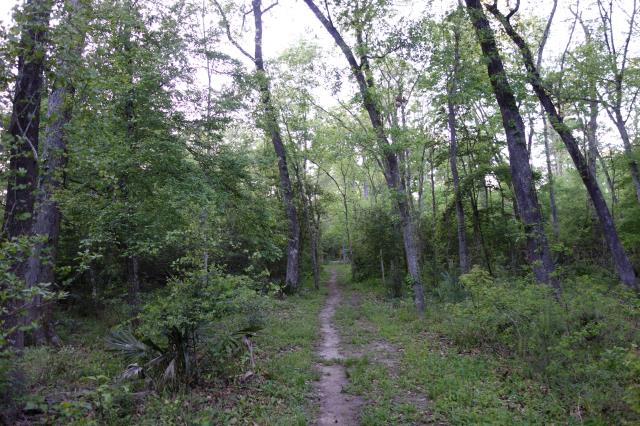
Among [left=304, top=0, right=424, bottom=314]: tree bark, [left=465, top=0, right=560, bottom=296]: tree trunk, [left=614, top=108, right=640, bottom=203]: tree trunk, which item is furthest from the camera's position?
[left=614, top=108, right=640, bottom=203]: tree trunk

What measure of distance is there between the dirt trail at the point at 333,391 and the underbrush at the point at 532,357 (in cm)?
120

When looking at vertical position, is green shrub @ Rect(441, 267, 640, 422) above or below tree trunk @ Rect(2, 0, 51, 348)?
below

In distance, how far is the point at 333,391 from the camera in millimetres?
6637

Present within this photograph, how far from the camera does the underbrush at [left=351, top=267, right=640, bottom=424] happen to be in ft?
17.2

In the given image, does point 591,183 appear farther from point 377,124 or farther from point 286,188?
point 286,188

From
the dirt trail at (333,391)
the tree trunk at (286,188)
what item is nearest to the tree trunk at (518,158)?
the dirt trail at (333,391)

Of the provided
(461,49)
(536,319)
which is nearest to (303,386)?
(536,319)

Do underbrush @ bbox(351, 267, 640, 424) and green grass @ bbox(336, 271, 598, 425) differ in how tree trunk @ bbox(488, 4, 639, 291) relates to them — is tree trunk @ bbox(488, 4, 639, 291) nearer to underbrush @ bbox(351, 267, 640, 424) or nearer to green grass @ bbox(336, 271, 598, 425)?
underbrush @ bbox(351, 267, 640, 424)

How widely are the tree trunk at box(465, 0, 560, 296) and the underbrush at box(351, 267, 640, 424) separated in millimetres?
953

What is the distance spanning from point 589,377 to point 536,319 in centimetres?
161

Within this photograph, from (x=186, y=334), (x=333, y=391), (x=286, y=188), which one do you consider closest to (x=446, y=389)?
(x=333, y=391)

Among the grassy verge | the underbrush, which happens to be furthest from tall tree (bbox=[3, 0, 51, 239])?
the underbrush

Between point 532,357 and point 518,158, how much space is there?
195 inches

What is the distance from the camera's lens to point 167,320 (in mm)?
6059
